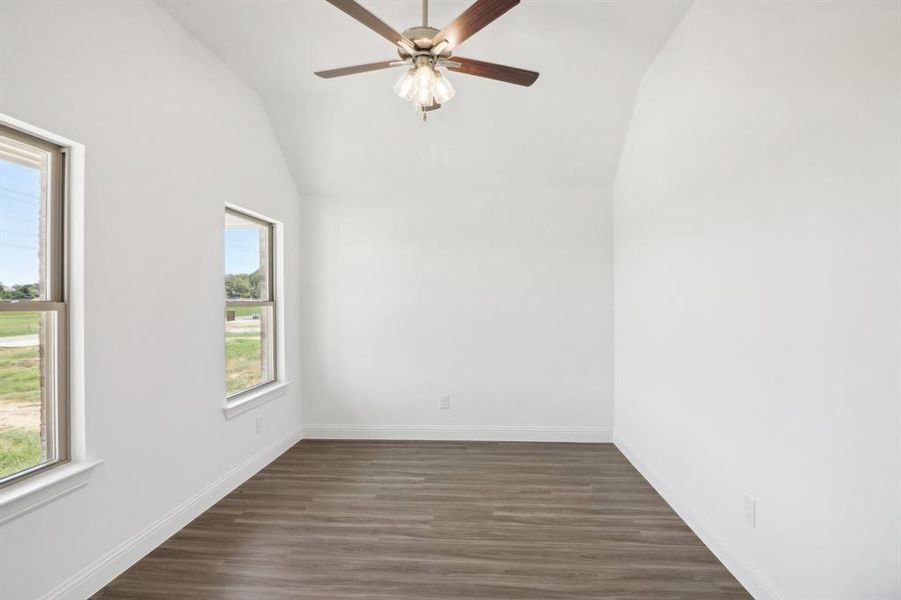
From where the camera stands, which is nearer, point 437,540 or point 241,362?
point 437,540

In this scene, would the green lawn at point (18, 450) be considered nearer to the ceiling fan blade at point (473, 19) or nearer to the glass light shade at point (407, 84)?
the glass light shade at point (407, 84)

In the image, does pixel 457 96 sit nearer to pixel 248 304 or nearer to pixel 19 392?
pixel 248 304

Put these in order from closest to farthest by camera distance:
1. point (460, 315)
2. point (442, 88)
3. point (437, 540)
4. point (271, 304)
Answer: point (442, 88)
point (437, 540)
point (271, 304)
point (460, 315)

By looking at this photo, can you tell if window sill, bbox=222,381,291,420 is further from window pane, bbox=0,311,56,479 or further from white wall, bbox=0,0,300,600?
window pane, bbox=0,311,56,479

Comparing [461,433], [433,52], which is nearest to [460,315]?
[461,433]

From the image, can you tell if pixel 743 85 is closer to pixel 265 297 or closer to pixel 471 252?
pixel 471 252

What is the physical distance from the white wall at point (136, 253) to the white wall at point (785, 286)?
2.92 metres

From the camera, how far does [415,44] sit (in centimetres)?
197

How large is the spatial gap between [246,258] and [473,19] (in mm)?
2554

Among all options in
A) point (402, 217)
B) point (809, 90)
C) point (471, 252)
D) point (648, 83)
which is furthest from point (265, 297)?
point (809, 90)

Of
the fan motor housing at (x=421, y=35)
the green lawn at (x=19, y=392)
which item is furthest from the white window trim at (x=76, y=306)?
the fan motor housing at (x=421, y=35)

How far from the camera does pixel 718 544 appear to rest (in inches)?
89.4

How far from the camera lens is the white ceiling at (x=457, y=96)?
8.50 ft

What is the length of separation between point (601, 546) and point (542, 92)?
2.98 metres
